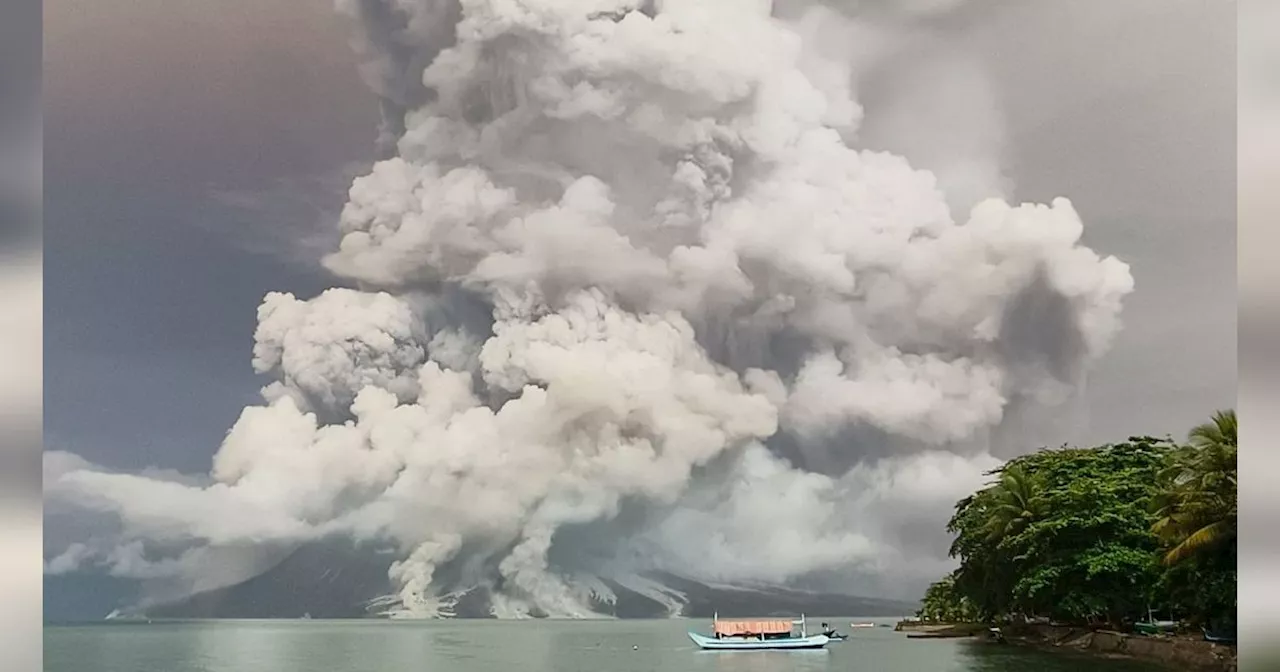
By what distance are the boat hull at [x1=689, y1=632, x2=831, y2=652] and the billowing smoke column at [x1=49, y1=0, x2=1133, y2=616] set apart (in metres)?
0.22

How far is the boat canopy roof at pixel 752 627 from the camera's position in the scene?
449 cm

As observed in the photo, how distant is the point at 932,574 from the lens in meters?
4.54

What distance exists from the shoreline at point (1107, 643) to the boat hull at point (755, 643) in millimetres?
298

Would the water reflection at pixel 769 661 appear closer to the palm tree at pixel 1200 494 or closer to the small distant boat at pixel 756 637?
the small distant boat at pixel 756 637

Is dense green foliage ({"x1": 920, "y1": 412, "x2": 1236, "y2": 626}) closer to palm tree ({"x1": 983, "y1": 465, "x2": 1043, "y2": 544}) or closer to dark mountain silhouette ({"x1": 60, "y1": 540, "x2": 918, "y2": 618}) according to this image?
palm tree ({"x1": 983, "y1": 465, "x2": 1043, "y2": 544})

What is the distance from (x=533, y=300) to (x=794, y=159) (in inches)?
41.1

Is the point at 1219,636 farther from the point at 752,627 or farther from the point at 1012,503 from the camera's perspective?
the point at 752,627

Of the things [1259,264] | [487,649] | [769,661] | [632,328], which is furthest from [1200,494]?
[1259,264]

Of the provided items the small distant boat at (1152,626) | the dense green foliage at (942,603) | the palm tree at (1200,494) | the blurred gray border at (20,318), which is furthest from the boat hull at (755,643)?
the blurred gray border at (20,318)

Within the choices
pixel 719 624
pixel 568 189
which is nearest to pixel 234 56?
pixel 568 189

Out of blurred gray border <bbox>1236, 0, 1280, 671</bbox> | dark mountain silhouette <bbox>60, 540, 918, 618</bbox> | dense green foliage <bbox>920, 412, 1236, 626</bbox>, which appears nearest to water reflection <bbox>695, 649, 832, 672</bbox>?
dark mountain silhouette <bbox>60, 540, 918, 618</bbox>

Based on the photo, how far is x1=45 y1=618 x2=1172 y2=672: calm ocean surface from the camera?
4406 millimetres

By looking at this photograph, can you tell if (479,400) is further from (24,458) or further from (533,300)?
(24,458)

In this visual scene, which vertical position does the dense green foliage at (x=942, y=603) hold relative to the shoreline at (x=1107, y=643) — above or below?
above
